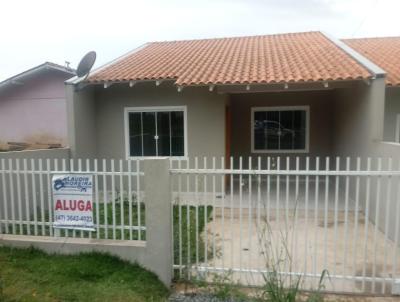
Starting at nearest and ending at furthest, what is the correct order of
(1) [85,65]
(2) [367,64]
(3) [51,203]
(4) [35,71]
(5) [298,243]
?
1. (3) [51,203]
2. (5) [298,243]
3. (2) [367,64]
4. (1) [85,65]
5. (4) [35,71]

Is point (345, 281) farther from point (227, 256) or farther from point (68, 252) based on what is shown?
point (68, 252)

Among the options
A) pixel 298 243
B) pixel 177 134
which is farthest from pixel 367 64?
pixel 177 134

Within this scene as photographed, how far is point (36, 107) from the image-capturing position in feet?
54.5

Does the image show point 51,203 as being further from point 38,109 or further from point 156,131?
point 38,109

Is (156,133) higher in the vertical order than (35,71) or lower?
lower

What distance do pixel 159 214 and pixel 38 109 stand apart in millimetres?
14767

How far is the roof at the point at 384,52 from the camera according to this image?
8446 mm

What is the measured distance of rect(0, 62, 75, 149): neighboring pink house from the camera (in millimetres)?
16312

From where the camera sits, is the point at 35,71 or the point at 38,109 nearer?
the point at 35,71

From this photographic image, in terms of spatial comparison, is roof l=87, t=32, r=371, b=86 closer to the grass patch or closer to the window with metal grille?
the window with metal grille

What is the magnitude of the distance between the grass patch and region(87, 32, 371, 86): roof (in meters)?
4.79

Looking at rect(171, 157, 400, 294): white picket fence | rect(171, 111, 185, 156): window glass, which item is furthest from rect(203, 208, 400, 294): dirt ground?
rect(171, 111, 185, 156): window glass

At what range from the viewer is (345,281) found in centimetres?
409

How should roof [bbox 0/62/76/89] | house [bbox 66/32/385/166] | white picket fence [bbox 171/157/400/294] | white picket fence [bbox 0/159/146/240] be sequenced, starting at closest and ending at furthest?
1. white picket fence [bbox 171/157/400/294]
2. white picket fence [bbox 0/159/146/240]
3. house [bbox 66/32/385/166]
4. roof [bbox 0/62/76/89]
